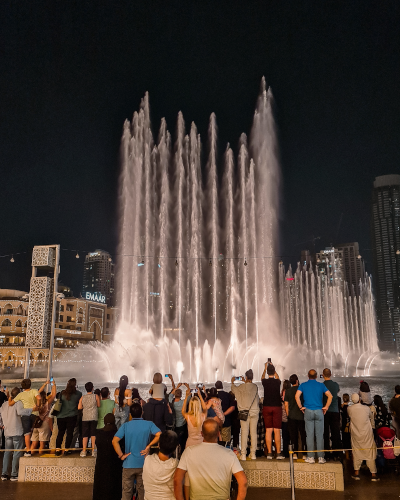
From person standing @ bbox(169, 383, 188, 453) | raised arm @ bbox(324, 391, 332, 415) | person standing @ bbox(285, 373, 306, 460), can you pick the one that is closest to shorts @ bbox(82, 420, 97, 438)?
person standing @ bbox(169, 383, 188, 453)

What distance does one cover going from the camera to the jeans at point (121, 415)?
8.55 meters

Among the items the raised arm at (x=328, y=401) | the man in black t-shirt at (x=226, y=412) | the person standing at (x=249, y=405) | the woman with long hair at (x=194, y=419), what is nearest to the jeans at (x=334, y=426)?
the raised arm at (x=328, y=401)

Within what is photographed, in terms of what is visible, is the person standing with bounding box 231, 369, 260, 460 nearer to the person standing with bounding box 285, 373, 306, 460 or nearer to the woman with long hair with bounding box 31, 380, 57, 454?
the person standing with bounding box 285, 373, 306, 460

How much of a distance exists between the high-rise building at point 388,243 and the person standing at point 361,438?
468 ft

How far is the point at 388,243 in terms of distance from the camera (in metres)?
148

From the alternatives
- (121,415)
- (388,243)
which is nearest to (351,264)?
(388,243)

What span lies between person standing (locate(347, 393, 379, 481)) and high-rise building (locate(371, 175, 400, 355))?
142780mm

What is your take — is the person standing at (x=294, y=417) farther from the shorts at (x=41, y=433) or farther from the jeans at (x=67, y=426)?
the shorts at (x=41, y=433)

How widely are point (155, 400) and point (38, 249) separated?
40.7ft

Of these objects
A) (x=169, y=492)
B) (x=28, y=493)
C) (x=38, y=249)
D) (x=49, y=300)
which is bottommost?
(x=28, y=493)

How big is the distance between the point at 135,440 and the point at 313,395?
3.53 meters

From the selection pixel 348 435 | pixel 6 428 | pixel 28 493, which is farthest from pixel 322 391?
pixel 6 428

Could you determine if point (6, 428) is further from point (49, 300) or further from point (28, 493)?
point (49, 300)

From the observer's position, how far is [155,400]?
7.77m
